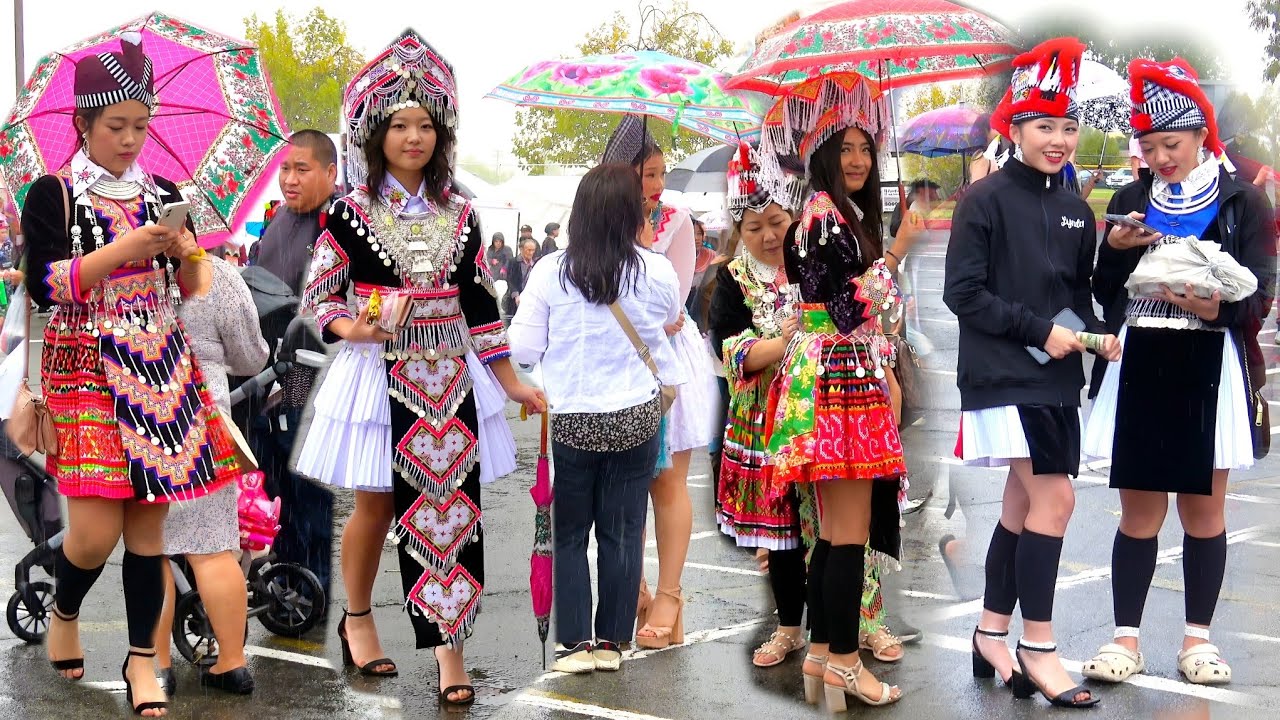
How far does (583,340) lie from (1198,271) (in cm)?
218

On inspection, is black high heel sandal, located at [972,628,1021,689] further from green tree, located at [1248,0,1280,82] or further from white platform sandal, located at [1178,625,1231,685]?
green tree, located at [1248,0,1280,82]

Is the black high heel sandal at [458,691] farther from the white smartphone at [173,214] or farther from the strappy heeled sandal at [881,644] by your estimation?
the white smartphone at [173,214]

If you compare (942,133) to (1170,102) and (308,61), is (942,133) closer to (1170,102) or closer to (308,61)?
(1170,102)

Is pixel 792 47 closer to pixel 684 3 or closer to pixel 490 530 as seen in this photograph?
pixel 490 530

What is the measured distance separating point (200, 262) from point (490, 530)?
148 inches

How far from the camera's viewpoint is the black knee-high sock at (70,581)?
17.1ft

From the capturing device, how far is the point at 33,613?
20.0ft

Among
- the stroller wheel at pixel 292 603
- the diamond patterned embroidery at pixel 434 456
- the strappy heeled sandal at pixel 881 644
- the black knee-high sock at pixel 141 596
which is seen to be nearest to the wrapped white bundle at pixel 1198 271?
the strappy heeled sandal at pixel 881 644

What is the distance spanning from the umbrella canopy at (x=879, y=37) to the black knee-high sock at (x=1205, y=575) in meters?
2.03

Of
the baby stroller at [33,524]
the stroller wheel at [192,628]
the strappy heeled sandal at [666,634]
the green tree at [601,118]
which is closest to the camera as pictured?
the stroller wheel at [192,628]

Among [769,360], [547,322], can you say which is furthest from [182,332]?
[769,360]

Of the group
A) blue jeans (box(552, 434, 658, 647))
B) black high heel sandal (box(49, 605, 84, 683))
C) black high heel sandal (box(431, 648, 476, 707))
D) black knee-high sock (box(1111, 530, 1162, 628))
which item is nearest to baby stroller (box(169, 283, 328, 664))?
black high heel sandal (box(49, 605, 84, 683))

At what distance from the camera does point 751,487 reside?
231 inches

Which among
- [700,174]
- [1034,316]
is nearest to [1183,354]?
[1034,316]
